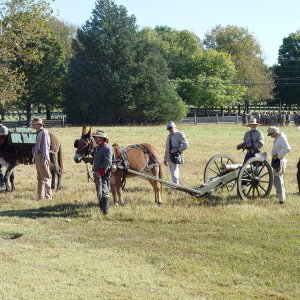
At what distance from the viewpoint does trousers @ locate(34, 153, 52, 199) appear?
12.9m

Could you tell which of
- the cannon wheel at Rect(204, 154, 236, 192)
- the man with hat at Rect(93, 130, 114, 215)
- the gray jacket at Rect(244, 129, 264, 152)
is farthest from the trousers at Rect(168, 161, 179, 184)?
the man with hat at Rect(93, 130, 114, 215)

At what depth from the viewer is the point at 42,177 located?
1293 centimetres

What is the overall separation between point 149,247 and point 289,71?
8072 cm

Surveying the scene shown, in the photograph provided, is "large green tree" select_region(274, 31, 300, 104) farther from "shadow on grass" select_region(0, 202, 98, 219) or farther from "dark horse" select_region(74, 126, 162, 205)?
"shadow on grass" select_region(0, 202, 98, 219)

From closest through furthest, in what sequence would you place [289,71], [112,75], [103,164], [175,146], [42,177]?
[103,164], [42,177], [175,146], [112,75], [289,71]

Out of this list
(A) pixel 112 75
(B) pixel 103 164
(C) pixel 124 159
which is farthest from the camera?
(A) pixel 112 75

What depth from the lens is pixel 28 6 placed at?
1938cm

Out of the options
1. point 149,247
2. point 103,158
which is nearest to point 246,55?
point 103,158

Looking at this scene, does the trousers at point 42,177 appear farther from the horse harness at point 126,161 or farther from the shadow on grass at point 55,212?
the horse harness at point 126,161

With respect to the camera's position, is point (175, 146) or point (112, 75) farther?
point (112, 75)

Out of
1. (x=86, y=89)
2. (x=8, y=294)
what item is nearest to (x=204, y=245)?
(x=8, y=294)

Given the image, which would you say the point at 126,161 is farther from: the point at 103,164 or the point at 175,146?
the point at 175,146

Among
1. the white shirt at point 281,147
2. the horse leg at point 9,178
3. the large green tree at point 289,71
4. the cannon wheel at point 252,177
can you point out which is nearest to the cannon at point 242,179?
the cannon wheel at point 252,177

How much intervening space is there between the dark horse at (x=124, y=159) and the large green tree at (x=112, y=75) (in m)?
45.3
